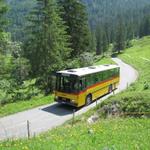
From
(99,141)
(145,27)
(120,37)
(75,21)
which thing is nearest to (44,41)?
(75,21)

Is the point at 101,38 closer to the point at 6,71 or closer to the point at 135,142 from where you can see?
the point at 6,71

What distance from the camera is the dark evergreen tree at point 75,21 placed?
4688 centimetres

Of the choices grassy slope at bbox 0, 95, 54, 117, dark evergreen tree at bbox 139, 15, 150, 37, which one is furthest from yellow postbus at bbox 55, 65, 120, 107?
dark evergreen tree at bbox 139, 15, 150, 37

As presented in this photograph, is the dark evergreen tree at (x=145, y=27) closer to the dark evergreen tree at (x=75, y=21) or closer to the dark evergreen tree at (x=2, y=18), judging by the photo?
the dark evergreen tree at (x=75, y=21)

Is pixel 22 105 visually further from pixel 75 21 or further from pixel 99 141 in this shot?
pixel 75 21

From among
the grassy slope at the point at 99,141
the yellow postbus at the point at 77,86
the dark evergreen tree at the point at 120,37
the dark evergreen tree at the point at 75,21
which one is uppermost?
the dark evergreen tree at the point at 75,21

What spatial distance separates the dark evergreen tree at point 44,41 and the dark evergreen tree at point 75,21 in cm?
1031

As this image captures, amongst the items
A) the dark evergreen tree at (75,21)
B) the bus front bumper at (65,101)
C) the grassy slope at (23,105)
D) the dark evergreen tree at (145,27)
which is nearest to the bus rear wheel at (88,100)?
the bus front bumper at (65,101)

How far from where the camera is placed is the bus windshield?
1095 inches

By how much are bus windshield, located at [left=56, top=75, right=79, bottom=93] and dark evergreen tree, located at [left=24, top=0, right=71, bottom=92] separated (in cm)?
681

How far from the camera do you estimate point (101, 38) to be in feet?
440

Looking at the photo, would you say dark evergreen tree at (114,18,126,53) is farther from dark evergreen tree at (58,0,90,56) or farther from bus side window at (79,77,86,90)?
bus side window at (79,77,86,90)

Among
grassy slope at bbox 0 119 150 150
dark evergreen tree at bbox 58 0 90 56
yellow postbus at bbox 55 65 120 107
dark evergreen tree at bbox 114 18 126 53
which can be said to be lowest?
dark evergreen tree at bbox 114 18 126 53

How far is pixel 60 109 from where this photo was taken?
28609mm
